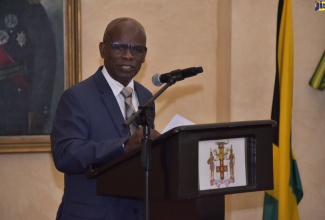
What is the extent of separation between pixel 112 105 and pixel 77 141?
28 cm

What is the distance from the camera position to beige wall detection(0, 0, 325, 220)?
4.54 m

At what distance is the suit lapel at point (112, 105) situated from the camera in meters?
2.74

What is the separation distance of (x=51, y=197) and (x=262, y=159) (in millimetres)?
2659

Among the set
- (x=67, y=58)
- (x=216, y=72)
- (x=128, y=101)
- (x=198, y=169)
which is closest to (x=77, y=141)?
(x=128, y=101)

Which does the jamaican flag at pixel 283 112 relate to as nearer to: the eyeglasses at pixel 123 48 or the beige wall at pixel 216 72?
the beige wall at pixel 216 72

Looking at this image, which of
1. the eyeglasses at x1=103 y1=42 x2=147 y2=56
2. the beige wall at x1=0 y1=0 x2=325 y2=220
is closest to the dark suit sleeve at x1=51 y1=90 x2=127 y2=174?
the eyeglasses at x1=103 y1=42 x2=147 y2=56

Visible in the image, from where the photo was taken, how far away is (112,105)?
277 cm

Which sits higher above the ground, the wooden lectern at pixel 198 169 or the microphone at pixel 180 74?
the microphone at pixel 180 74

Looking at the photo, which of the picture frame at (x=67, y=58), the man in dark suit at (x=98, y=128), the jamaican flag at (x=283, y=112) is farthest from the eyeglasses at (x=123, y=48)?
the picture frame at (x=67, y=58)

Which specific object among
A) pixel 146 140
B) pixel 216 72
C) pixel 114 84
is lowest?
pixel 146 140

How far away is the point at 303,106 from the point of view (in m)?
4.67

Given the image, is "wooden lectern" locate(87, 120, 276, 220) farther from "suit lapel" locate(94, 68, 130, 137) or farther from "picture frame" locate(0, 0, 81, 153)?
"picture frame" locate(0, 0, 81, 153)

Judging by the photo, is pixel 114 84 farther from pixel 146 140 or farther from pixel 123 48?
pixel 146 140

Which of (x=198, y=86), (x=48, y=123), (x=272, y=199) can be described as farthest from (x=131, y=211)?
(x=198, y=86)
